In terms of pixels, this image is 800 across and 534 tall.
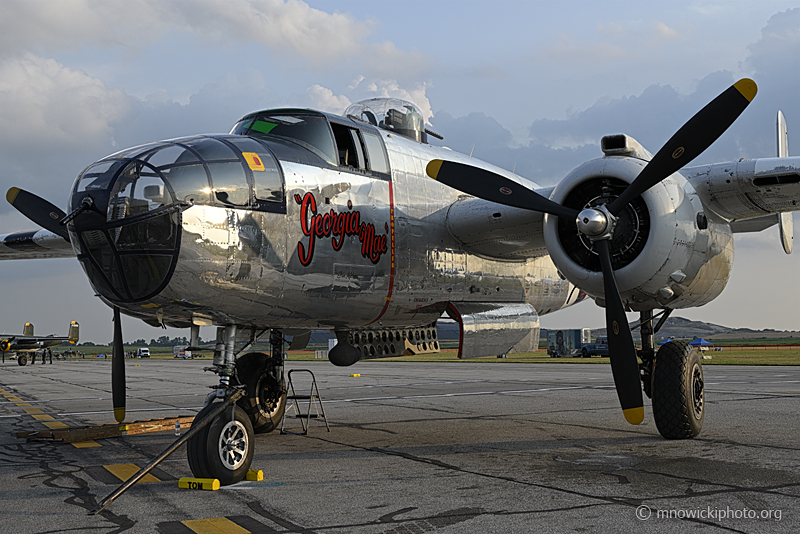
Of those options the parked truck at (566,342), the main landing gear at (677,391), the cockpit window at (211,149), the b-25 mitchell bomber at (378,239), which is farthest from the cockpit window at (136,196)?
the parked truck at (566,342)

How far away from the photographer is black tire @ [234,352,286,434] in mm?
10633

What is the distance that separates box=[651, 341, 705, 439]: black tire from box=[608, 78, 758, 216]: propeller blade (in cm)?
272

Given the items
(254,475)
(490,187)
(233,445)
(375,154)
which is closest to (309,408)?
(254,475)

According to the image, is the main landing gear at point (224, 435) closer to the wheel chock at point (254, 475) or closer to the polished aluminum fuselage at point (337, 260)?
the wheel chock at point (254, 475)

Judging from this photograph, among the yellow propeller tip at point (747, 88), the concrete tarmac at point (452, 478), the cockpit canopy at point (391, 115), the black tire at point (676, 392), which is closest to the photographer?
the concrete tarmac at point (452, 478)

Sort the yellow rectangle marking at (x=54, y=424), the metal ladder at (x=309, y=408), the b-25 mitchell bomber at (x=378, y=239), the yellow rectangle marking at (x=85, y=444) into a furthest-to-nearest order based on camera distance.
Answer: the yellow rectangle marking at (x=54, y=424), the metal ladder at (x=309, y=408), the yellow rectangle marking at (x=85, y=444), the b-25 mitchell bomber at (x=378, y=239)

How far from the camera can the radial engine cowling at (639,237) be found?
8227 millimetres

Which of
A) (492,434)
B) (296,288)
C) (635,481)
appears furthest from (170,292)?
(492,434)

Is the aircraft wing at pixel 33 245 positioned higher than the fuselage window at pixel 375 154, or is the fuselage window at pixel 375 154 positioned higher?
the fuselage window at pixel 375 154

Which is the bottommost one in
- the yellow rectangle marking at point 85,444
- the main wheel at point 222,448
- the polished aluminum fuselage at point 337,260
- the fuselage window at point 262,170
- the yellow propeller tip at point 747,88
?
the yellow rectangle marking at point 85,444

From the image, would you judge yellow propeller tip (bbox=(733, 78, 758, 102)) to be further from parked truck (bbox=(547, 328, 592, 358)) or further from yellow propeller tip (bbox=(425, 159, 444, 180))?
parked truck (bbox=(547, 328, 592, 358))

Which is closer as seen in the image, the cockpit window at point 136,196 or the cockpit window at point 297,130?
the cockpit window at point 136,196

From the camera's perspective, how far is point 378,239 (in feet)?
28.3

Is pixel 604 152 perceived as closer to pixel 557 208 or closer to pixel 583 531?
pixel 557 208
